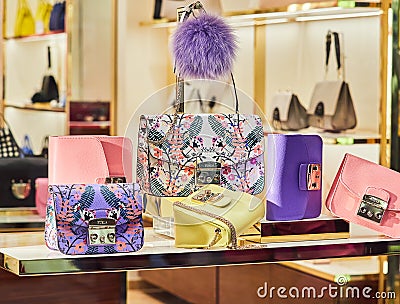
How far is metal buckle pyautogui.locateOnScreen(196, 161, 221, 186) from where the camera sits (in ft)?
9.19

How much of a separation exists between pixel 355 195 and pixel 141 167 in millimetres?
704

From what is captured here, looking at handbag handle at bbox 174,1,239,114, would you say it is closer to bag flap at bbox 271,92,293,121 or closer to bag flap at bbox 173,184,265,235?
bag flap at bbox 173,184,265,235

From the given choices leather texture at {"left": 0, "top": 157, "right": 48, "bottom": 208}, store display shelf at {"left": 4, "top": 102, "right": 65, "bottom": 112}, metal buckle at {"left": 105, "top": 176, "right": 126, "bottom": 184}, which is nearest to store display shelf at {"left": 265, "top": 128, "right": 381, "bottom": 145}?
leather texture at {"left": 0, "top": 157, "right": 48, "bottom": 208}

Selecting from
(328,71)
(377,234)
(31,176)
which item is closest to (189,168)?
(377,234)

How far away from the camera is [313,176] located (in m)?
2.94

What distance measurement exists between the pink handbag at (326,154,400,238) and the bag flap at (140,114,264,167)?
1.23ft

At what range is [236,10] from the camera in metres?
Result: 5.27

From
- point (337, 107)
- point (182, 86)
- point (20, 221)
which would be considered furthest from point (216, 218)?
point (337, 107)

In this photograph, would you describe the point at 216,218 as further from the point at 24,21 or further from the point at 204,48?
the point at 24,21

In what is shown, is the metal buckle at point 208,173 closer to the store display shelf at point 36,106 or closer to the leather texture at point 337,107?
the leather texture at point 337,107

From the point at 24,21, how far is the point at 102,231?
437 centimetres

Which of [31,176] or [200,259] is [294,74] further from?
[200,259]

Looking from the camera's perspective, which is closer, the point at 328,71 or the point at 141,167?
the point at 141,167

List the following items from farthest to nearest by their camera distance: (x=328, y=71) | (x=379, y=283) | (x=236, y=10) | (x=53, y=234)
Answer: (x=236, y=10)
(x=328, y=71)
(x=379, y=283)
(x=53, y=234)
